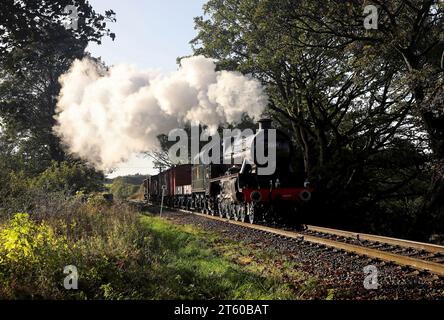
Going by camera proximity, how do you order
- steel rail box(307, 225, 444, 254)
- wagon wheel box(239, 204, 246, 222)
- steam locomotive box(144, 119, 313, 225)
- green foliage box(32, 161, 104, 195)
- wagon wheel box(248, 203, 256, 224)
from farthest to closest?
green foliage box(32, 161, 104, 195)
wagon wheel box(239, 204, 246, 222)
wagon wheel box(248, 203, 256, 224)
steam locomotive box(144, 119, 313, 225)
steel rail box(307, 225, 444, 254)

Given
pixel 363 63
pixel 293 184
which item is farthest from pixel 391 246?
pixel 363 63

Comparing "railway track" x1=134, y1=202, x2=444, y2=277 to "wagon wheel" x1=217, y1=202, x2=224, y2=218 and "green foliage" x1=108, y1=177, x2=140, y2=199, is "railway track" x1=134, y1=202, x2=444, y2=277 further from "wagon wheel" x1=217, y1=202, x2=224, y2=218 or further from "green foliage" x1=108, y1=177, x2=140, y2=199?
"green foliage" x1=108, y1=177, x2=140, y2=199

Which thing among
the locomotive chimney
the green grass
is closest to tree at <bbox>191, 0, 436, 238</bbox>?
the locomotive chimney

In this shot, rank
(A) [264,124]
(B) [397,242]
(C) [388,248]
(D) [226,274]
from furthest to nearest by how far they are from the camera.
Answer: (A) [264,124], (B) [397,242], (C) [388,248], (D) [226,274]

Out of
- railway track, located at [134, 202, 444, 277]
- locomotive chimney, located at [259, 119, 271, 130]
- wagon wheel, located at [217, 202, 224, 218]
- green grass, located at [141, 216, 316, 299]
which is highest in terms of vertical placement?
locomotive chimney, located at [259, 119, 271, 130]

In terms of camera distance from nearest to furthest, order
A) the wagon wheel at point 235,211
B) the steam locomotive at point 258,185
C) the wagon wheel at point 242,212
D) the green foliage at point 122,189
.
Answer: the steam locomotive at point 258,185
the wagon wheel at point 242,212
the wagon wheel at point 235,211
the green foliage at point 122,189

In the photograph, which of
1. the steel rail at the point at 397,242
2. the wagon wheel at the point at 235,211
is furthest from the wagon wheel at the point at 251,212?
the steel rail at the point at 397,242

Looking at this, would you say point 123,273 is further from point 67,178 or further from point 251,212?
point 67,178

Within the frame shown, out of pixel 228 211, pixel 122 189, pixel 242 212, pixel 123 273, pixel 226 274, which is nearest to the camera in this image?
pixel 123 273

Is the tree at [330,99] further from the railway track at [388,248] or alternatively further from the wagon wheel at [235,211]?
the railway track at [388,248]

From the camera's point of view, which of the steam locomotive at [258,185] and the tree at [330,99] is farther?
the tree at [330,99]

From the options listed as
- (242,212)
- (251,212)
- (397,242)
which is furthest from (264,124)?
(397,242)
